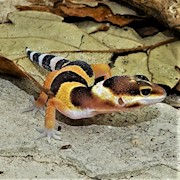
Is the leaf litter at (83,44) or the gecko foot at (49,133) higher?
the leaf litter at (83,44)

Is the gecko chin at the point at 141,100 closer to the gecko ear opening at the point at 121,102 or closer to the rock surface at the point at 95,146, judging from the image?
the gecko ear opening at the point at 121,102

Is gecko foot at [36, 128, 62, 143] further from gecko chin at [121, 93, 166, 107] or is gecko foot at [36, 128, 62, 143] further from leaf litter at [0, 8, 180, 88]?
leaf litter at [0, 8, 180, 88]

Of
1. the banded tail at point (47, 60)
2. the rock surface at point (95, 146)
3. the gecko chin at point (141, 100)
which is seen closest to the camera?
the rock surface at point (95, 146)

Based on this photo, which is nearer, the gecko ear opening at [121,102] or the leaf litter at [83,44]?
the gecko ear opening at [121,102]

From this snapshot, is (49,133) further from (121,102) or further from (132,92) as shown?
(132,92)

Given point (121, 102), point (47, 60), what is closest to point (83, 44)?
point (47, 60)

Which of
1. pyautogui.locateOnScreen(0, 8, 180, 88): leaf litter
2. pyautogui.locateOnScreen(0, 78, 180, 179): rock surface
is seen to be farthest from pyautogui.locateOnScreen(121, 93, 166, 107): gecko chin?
pyautogui.locateOnScreen(0, 8, 180, 88): leaf litter

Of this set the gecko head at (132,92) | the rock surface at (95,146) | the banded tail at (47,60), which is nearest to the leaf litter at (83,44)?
the banded tail at (47,60)
